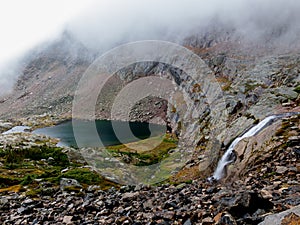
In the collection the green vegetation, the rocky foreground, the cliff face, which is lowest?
the rocky foreground

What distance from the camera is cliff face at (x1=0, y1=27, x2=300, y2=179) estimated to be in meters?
40.7

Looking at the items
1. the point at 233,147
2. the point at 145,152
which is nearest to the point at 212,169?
the point at 233,147

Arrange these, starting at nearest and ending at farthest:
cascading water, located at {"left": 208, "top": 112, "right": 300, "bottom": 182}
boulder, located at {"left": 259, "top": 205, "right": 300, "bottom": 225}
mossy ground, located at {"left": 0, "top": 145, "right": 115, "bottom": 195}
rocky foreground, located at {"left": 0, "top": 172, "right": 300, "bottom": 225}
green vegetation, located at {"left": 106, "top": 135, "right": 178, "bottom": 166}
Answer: boulder, located at {"left": 259, "top": 205, "right": 300, "bottom": 225}
rocky foreground, located at {"left": 0, "top": 172, "right": 300, "bottom": 225}
cascading water, located at {"left": 208, "top": 112, "right": 300, "bottom": 182}
mossy ground, located at {"left": 0, "top": 145, "right": 115, "bottom": 195}
green vegetation, located at {"left": 106, "top": 135, "right": 178, "bottom": 166}

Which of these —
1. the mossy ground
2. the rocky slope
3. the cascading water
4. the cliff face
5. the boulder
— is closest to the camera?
the boulder

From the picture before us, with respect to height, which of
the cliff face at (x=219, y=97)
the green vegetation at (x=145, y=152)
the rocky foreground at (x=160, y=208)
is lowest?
the rocky foreground at (x=160, y=208)

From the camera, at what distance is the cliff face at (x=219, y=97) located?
133 ft

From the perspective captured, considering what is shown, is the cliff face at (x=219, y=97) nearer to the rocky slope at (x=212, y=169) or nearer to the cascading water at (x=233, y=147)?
the rocky slope at (x=212, y=169)

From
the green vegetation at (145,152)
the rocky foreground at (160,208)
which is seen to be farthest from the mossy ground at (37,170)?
the green vegetation at (145,152)

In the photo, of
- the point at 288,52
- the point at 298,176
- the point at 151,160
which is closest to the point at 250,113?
the point at 151,160

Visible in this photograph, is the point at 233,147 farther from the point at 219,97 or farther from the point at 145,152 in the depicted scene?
the point at 219,97

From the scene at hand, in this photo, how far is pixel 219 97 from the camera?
220 feet

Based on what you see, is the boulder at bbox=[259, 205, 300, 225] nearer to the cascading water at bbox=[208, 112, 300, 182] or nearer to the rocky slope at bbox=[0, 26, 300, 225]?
the rocky slope at bbox=[0, 26, 300, 225]

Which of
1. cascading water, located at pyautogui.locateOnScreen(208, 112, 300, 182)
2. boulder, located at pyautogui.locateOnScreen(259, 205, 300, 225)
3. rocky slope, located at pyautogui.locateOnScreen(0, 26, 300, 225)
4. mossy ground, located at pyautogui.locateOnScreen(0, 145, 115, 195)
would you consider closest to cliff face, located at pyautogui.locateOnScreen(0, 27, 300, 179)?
rocky slope, located at pyautogui.locateOnScreen(0, 26, 300, 225)

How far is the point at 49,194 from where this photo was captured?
25.9 meters
